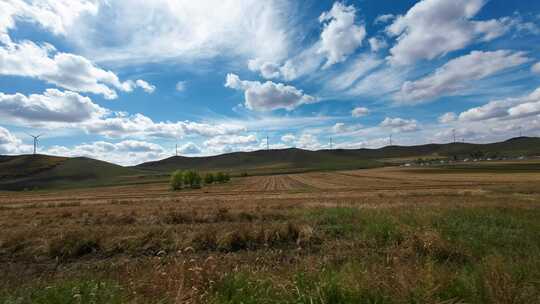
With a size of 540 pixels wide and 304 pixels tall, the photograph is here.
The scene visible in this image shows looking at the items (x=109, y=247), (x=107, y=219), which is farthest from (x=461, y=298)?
(x=107, y=219)

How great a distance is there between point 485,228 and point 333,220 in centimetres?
529

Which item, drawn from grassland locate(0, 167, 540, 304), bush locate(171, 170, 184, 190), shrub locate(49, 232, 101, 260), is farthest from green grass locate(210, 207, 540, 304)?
bush locate(171, 170, 184, 190)

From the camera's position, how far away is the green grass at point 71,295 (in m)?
3.85

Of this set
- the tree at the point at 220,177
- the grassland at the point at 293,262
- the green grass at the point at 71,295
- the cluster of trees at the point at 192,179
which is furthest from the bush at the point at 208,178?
the green grass at the point at 71,295

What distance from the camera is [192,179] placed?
90438 mm

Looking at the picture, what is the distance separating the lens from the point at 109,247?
8.86 meters

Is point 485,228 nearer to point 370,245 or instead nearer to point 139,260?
point 370,245

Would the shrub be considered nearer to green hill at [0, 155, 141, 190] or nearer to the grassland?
the grassland

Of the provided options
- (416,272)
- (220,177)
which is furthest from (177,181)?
(416,272)

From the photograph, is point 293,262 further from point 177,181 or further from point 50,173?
point 50,173

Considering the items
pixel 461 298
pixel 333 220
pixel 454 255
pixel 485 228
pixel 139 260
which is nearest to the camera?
pixel 461 298

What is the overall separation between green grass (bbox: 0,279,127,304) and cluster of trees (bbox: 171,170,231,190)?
83056 mm

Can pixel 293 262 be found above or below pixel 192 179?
Result: above

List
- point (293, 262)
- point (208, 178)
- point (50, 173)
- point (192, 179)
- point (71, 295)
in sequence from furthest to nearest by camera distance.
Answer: point (50, 173) → point (208, 178) → point (192, 179) → point (293, 262) → point (71, 295)
